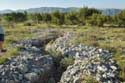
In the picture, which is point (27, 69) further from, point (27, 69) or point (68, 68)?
point (68, 68)

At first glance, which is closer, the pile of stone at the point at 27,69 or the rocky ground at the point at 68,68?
the rocky ground at the point at 68,68

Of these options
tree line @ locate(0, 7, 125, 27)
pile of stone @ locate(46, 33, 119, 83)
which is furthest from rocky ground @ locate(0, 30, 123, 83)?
tree line @ locate(0, 7, 125, 27)

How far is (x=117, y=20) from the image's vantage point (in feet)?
251

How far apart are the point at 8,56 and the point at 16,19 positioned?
81.4 m

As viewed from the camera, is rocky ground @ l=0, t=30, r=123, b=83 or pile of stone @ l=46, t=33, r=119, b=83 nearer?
pile of stone @ l=46, t=33, r=119, b=83

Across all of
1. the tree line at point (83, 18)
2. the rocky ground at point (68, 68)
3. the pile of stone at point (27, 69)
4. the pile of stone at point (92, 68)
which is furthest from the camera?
the tree line at point (83, 18)

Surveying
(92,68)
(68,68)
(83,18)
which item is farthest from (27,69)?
(83,18)

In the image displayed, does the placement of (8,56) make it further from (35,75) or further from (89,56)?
(89,56)

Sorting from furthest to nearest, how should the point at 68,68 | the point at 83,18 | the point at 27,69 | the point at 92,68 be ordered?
the point at 83,18, the point at 68,68, the point at 27,69, the point at 92,68

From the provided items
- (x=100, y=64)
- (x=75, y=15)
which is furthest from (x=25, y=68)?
(x=75, y=15)

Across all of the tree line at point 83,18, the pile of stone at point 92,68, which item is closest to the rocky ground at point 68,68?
the pile of stone at point 92,68

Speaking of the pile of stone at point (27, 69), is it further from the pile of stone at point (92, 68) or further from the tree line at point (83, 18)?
the tree line at point (83, 18)

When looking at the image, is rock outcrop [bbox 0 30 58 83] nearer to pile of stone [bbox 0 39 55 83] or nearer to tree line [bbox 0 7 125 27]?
pile of stone [bbox 0 39 55 83]

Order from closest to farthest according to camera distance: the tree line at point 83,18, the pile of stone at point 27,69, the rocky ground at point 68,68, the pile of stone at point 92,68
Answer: the pile of stone at point 92,68
the rocky ground at point 68,68
the pile of stone at point 27,69
the tree line at point 83,18
